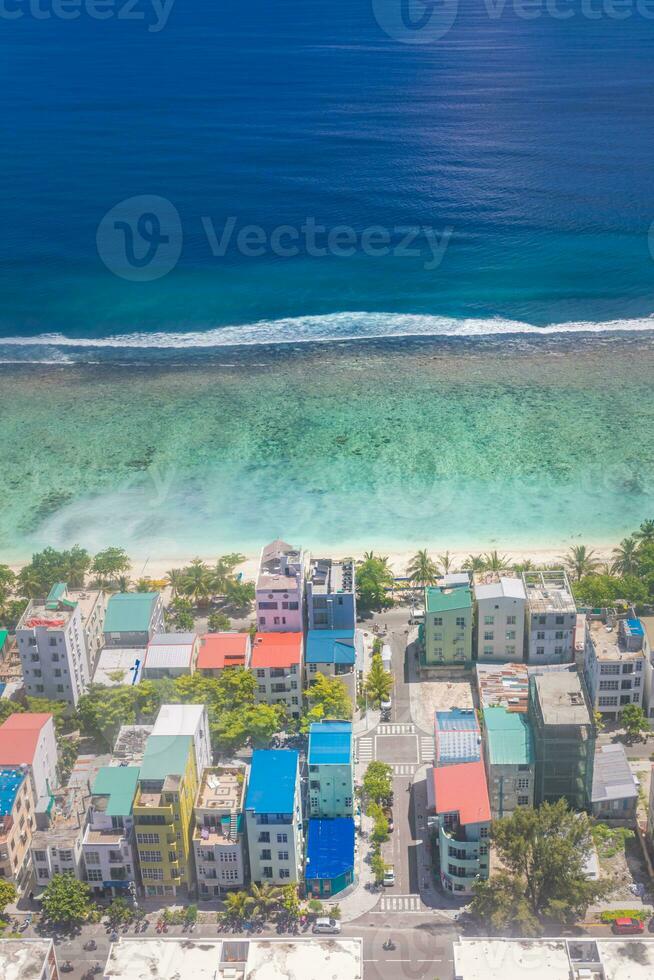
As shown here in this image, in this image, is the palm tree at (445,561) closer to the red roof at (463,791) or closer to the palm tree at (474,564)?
the palm tree at (474,564)

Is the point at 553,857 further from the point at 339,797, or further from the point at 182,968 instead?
the point at 182,968

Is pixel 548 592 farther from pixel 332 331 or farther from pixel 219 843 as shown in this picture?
pixel 332 331

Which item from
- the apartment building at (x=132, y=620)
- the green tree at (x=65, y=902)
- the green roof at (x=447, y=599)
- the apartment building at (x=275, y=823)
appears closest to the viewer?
the green tree at (x=65, y=902)

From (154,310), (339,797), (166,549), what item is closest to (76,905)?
(339,797)

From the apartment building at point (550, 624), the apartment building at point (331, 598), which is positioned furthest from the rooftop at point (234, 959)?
the apartment building at point (550, 624)

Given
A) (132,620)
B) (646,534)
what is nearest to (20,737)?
(132,620)

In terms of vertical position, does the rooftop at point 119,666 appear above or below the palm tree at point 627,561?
below
